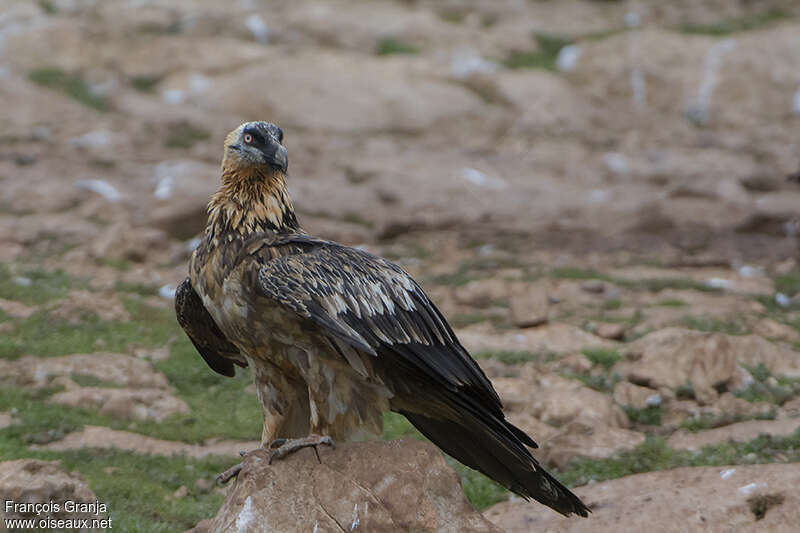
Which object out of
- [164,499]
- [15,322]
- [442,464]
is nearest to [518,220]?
[15,322]

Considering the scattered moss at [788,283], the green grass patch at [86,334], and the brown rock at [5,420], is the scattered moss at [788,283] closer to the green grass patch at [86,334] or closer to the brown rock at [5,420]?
the green grass patch at [86,334]

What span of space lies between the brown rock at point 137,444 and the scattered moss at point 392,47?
566 inches

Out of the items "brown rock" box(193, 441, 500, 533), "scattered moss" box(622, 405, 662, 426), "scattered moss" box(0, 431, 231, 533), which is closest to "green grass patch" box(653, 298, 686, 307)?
"scattered moss" box(622, 405, 662, 426)

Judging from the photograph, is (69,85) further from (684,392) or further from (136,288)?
(684,392)

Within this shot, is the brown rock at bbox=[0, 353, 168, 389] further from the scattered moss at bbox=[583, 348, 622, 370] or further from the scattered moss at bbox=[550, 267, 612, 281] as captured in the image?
the scattered moss at bbox=[550, 267, 612, 281]

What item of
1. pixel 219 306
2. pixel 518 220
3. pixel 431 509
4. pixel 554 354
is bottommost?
pixel 518 220

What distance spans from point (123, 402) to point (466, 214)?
8394 mm

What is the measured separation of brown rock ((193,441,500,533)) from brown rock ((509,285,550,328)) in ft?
18.0

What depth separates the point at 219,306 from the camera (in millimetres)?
5090

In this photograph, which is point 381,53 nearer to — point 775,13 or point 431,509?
point 775,13

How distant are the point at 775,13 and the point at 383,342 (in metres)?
20.7

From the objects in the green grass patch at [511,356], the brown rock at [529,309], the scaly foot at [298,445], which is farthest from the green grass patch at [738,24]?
the scaly foot at [298,445]

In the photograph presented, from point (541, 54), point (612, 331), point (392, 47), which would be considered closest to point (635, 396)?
point (612, 331)

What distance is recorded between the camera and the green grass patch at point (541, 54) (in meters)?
21.2
